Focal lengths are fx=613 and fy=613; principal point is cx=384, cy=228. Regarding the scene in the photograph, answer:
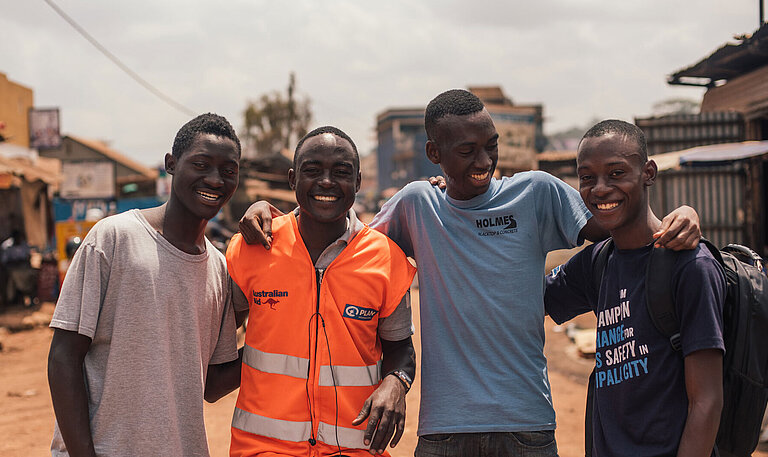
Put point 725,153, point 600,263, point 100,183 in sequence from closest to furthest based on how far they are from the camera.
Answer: point 600,263 < point 725,153 < point 100,183

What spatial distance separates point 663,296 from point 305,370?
1.31 m

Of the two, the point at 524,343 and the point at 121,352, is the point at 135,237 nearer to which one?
the point at 121,352

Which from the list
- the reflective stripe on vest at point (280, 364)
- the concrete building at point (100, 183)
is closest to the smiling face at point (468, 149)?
the reflective stripe on vest at point (280, 364)

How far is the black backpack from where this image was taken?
2006 millimetres

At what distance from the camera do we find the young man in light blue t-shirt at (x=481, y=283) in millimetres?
2422

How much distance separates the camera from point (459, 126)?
2.58 meters

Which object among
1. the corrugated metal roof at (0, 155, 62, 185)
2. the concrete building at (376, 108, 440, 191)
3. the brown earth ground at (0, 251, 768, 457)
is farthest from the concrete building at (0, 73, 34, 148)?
the concrete building at (376, 108, 440, 191)

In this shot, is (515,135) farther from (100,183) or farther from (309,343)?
(309,343)

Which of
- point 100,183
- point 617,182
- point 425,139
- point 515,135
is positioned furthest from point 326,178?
point 425,139

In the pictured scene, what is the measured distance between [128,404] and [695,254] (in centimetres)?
205

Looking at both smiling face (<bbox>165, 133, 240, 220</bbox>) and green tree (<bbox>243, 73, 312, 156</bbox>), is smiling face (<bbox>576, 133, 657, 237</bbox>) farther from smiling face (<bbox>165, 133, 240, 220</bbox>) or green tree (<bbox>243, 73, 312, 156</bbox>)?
green tree (<bbox>243, 73, 312, 156</bbox>)

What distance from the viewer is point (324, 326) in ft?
7.76

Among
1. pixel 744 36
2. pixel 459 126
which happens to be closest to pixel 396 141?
pixel 744 36

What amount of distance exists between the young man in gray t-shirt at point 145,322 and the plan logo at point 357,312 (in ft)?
1.88
